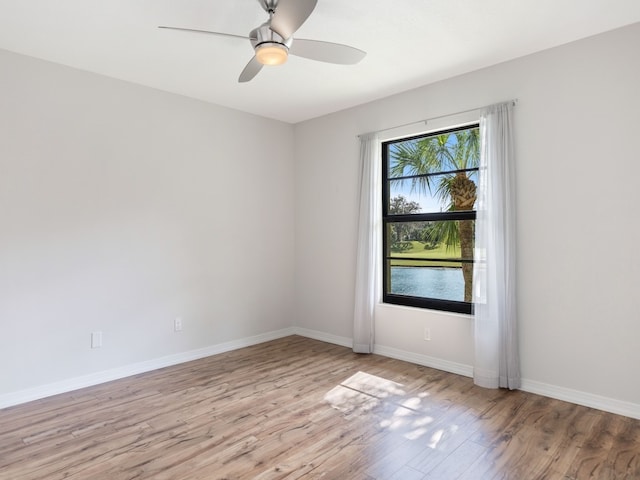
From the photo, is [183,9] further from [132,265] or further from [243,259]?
[243,259]

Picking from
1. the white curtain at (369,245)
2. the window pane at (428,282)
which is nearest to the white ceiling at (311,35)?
the white curtain at (369,245)

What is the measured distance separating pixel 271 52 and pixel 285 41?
13cm

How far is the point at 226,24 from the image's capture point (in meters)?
2.67

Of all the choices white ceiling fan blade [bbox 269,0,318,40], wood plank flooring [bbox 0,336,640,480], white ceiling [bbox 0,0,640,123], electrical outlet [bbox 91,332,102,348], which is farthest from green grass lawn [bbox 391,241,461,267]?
electrical outlet [bbox 91,332,102,348]

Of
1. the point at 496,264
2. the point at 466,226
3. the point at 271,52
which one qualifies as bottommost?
the point at 496,264

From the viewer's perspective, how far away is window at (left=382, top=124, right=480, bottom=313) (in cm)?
368

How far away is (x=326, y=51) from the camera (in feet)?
8.20

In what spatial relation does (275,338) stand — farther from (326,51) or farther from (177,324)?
(326,51)

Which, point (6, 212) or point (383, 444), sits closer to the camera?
point (383, 444)

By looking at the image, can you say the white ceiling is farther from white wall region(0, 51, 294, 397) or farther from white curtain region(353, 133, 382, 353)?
white curtain region(353, 133, 382, 353)

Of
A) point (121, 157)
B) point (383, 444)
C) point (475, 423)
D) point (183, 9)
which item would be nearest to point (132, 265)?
point (121, 157)

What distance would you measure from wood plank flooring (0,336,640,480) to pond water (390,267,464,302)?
78cm

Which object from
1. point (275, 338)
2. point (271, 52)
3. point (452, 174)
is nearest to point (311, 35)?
point (271, 52)

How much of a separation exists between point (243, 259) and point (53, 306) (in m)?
1.93
